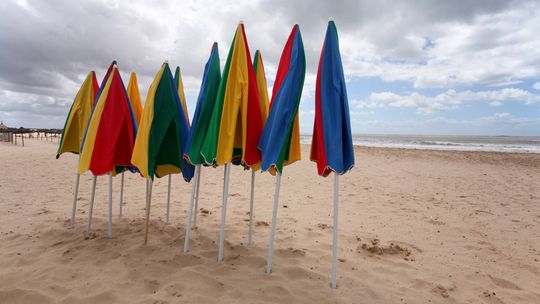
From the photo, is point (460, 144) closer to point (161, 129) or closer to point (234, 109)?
point (234, 109)

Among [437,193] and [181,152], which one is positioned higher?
[181,152]

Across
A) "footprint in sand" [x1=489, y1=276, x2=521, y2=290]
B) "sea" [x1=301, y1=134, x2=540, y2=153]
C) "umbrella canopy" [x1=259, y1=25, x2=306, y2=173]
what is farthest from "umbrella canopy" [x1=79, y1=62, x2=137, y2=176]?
"sea" [x1=301, y1=134, x2=540, y2=153]

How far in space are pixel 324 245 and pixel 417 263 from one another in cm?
131

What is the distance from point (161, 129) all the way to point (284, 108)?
168 centimetres

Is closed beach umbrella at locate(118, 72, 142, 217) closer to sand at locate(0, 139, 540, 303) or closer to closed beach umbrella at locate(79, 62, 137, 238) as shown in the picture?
closed beach umbrella at locate(79, 62, 137, 238)

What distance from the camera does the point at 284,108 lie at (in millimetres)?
3271

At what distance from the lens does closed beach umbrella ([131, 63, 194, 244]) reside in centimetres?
377

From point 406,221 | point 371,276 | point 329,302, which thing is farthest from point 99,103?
point 406,221

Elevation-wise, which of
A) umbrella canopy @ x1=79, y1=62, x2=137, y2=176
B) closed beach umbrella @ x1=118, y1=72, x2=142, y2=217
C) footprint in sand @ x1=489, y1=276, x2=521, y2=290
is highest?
closed beach umbrella @ x1=118, y1=72, x2=142, y2=217

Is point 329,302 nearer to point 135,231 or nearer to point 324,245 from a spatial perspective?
point 324,245

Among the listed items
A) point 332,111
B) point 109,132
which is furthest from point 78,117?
point 332,111

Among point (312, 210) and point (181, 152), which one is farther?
point (312, 210)

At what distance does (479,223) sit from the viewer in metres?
6.18

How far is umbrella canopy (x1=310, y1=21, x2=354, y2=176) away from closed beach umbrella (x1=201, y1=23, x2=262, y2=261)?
824 millimetres
